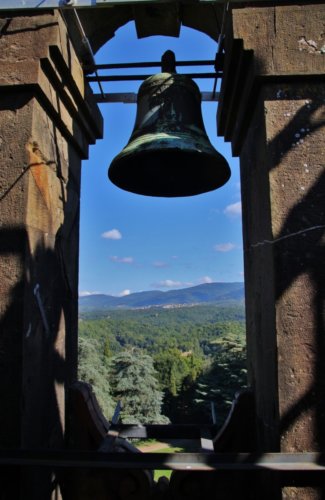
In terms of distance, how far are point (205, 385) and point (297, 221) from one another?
26.5 meters

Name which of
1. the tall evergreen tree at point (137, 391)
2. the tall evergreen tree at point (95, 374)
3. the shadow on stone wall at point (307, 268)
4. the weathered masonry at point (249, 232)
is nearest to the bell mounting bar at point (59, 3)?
the weathered masonry at point (249, 232)

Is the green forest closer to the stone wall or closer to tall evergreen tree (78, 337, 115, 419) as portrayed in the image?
tall evergreen tree (78, 337, 115, 419)

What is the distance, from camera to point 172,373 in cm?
3694

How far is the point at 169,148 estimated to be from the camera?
2242 mm

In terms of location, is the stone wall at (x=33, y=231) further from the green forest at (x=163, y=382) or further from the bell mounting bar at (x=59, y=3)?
the green forest at (x=163, y=382)

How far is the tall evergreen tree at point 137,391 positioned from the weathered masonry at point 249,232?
25.3m

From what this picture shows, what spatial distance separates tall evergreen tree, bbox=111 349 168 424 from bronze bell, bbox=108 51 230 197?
2493 centimetres

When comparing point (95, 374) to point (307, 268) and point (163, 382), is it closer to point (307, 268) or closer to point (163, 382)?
point (163, 382)

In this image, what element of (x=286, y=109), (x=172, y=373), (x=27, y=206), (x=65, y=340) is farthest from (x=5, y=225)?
(x=172, y=373)

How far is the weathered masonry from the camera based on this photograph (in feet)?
5.87

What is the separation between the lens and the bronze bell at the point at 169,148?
232 cm

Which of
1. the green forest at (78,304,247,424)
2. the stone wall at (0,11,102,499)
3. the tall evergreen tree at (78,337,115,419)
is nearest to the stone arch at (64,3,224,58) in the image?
the stone wall at (0,11,102,499)

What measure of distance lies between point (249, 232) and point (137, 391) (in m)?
27.3

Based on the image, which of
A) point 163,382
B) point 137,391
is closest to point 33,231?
point 137,391
